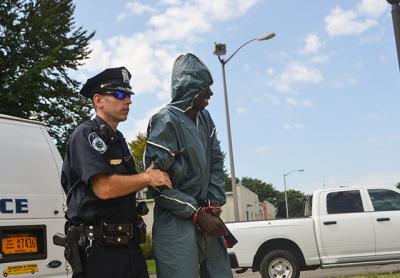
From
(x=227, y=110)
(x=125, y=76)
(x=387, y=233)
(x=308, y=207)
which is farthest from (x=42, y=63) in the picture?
(x=125, y=76)

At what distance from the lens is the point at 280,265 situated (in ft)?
35.7

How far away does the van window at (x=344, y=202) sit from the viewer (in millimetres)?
11094

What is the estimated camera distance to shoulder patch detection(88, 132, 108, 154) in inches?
112

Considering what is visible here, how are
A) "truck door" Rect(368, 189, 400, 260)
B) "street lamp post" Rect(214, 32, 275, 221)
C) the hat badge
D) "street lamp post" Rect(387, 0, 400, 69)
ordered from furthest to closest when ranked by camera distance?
1. "street lamp post" Rect(214, 32, 275, 221)
2. "truck door" Rect(368, 189, 400, 260)
3. "street lamp post" Rect(387, 0, 400, 69)
4. the hat badge

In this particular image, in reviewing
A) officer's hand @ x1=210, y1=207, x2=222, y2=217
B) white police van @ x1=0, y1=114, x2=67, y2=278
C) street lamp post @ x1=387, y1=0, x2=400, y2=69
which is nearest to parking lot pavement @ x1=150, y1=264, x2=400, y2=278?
street lamp post @ x1=387, y1=0, x2=400, y2=69

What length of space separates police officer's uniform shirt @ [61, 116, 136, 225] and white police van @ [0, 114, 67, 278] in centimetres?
171

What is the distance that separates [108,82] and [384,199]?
9.21 meters

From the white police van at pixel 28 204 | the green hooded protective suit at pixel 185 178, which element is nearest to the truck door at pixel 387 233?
the white police van at pixel 28 204

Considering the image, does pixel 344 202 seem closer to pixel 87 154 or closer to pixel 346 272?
pixel 346 272

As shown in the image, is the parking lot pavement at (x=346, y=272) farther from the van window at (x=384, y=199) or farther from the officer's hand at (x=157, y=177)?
the officer's hand at (x=157, y=177)

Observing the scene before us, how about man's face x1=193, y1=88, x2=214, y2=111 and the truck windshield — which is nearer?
man's face x1=193, y1=88, x2=214, y2=111

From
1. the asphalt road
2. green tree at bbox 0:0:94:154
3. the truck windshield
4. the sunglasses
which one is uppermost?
green tree at bbox 0:0:94:154

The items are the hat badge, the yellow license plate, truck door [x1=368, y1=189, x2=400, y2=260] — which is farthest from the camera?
truck door [x1=368, y1=189, x2=400, y2=260]

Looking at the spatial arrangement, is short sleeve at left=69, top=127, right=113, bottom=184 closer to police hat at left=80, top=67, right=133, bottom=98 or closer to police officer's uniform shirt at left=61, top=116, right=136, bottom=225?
police officer's uniform shirt at left=61, top=116, right=136, bottom=225
